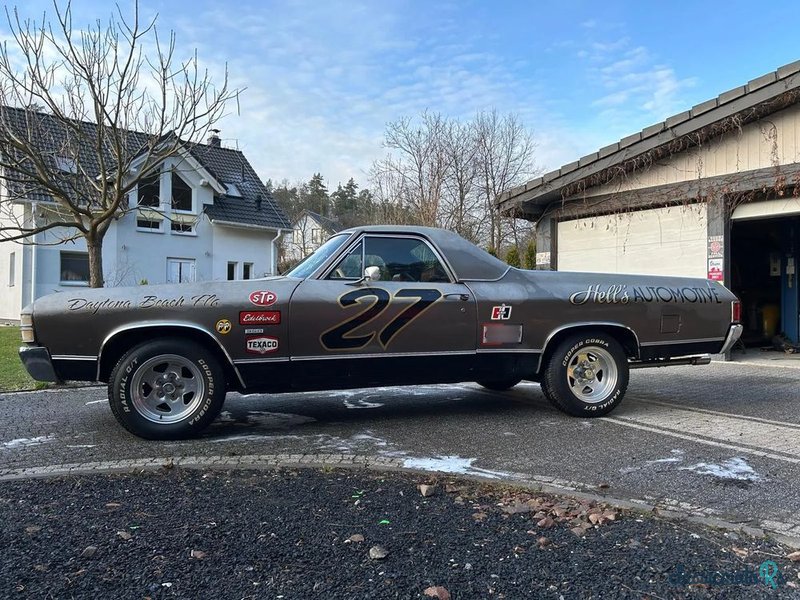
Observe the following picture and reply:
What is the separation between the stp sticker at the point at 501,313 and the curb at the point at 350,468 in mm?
1698

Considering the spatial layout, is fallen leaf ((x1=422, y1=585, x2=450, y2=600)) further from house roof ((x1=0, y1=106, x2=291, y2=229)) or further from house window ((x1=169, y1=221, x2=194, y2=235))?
house window ((x1=169, y1=221, x2=194, y2=235))

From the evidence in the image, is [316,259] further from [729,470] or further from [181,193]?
[181,193]

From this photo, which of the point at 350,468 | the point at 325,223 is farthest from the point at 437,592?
the point at 325,223

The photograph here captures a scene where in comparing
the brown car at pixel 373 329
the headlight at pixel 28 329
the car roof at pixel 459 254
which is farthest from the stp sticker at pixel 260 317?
the headlight at pixel 28 329

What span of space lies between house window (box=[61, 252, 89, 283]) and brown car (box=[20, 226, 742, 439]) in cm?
1850

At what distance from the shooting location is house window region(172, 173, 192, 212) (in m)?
24.0

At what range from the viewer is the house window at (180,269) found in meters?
23.5

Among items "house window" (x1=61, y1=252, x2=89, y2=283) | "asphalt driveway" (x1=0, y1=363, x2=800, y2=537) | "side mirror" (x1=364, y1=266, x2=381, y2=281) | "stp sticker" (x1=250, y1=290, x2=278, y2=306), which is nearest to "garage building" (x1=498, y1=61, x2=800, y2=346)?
"asphalt driveway" (x1=0, y1=363, x2=800, y2=537)

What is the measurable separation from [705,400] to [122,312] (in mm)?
6066

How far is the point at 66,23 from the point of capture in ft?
35.1

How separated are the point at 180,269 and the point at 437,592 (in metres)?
23.3

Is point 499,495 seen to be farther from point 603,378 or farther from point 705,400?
point 705,400
